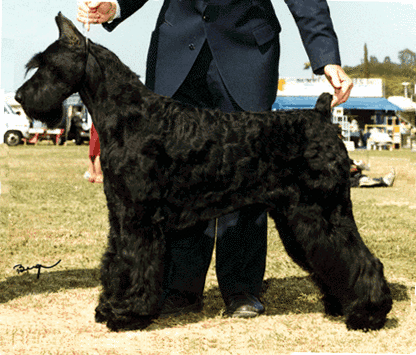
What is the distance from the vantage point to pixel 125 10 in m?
2.81

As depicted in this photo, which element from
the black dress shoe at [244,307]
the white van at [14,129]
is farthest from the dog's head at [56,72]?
the white van at [14,129]

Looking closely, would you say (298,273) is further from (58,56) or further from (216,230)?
(58,56)

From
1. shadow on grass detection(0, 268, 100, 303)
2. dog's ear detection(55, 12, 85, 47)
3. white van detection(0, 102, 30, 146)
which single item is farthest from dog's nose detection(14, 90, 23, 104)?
white van detection(0, 102, 30, 146)

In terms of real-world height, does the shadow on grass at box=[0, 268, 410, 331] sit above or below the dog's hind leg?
below

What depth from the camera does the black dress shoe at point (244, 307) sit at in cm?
282

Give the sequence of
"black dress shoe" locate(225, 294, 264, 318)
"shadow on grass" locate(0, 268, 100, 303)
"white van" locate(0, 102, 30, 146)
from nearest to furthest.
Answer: "black dress shoe" locate(225, 294, 264, 318), "shadow on grass" locate(0, 268, 100, 303), "white van" locate(0, 102, 30, 146)

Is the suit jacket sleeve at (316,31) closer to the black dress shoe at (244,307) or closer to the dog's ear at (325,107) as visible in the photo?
the dog's ear at (325,107)

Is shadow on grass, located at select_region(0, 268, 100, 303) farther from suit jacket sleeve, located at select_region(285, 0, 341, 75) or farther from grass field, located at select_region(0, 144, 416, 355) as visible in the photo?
suit jacket sleeve, located at select_region(285, 0, 341, 75)

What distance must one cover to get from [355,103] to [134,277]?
27.4 m

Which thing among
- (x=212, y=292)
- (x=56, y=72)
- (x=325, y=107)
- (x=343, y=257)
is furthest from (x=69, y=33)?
(x=212, y=292)

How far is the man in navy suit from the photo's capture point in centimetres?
277

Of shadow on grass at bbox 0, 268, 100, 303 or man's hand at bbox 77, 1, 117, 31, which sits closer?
man's hand at bbox 77, 1, 117, 31

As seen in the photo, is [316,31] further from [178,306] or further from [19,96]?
[178,306]

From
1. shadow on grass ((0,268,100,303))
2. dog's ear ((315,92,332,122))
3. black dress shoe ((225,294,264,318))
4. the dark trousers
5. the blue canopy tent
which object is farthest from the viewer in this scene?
the blue canopy tent
